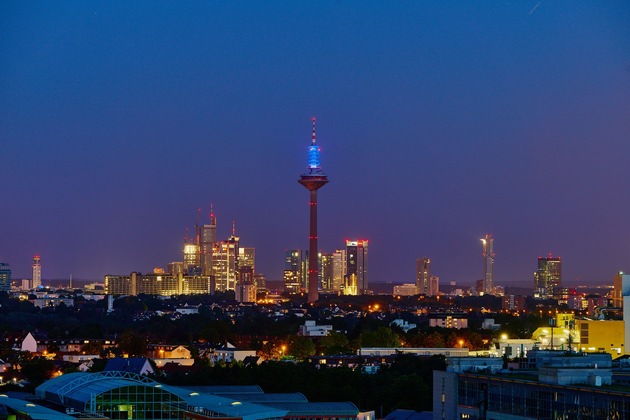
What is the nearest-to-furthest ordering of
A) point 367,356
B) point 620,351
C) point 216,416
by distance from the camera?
1. point 216,416
2. point 620,351
3. point 367,356

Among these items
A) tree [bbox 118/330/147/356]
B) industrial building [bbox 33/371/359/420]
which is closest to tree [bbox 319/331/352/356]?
tree [bbox 118/330/147/356]

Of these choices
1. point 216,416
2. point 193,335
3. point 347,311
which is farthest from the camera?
point 347,311

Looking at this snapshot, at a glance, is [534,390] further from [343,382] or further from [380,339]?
[380,339]

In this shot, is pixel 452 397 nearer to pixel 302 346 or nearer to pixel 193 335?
pixel 302 346

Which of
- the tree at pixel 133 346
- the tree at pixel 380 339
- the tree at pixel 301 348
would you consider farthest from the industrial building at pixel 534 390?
the tree at pixel 380 339

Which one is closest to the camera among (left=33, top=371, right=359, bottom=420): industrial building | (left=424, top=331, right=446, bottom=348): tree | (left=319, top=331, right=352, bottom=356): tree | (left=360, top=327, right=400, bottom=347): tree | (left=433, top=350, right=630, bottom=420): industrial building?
Answer: (left=433, top=350, right=630, bottom=420): industrial building

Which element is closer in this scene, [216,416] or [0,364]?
[216,416]

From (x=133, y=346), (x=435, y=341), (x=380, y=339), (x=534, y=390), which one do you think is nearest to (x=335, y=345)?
(x=380, y=339)

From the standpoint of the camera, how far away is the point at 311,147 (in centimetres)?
19738

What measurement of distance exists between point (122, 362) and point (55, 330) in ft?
181

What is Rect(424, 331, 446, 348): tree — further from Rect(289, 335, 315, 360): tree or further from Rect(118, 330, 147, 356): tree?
Rect(118, 330, 147, 356): tree

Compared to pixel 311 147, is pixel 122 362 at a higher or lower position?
lower

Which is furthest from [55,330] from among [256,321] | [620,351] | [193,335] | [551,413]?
[551,413]

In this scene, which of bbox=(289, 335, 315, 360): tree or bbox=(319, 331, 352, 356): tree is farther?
bbox=(319, 331, 352, 356): tree
